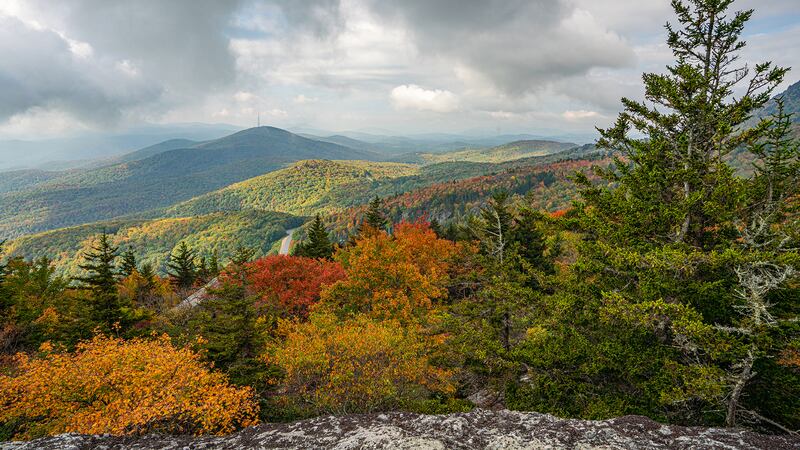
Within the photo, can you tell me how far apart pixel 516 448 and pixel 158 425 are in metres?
11.2

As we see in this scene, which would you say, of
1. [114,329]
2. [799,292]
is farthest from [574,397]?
[114,329]

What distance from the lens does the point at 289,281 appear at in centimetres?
4019

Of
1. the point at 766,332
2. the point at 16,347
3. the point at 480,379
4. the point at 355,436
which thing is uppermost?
the point at 766,332

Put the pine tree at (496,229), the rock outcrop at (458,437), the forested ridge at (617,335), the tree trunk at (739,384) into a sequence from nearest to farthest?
the rock outcrop at (458,437) < the tree trunk at (739,384) < the forested ridge at (617,335) < the pine tree at (496,229)

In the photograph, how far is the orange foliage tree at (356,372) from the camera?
1873cm

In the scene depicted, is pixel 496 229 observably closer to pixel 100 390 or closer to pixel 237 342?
pixel 237 342

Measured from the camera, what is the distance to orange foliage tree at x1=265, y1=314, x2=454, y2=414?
61.5 feet

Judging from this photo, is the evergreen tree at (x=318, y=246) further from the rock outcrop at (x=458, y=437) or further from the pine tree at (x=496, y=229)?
the rock outcrop at (x=458, y=437)

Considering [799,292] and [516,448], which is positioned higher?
[799,292]

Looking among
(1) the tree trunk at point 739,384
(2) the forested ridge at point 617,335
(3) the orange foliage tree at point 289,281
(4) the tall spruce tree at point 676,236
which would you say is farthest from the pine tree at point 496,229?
(3) the orange foliage tree at point 289,281

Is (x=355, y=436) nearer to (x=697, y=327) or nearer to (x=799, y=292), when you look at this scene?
(x=697, y=327)

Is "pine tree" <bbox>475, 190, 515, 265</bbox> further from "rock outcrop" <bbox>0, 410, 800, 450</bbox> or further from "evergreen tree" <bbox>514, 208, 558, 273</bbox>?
"rock outcrop" <bbox>0, 410, 800, 450</bbox>

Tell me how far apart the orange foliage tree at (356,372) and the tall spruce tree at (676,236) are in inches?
360

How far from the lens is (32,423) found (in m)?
16.6
